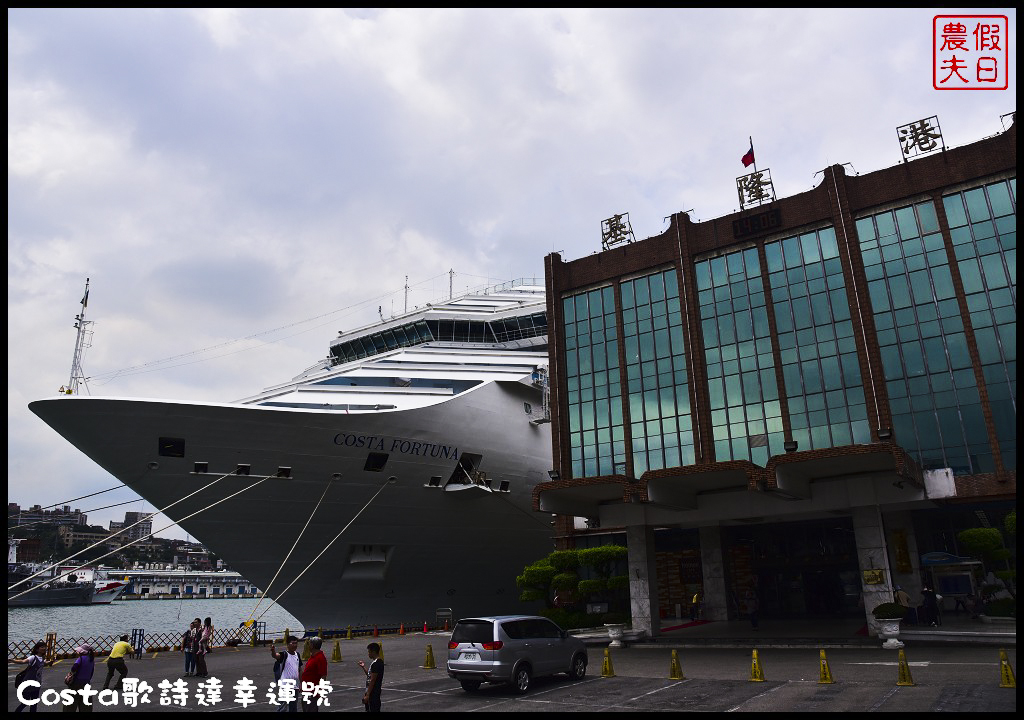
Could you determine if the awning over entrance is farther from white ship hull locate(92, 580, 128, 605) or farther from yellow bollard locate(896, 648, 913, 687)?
white ship hull locate(92, 580, 128, 605)

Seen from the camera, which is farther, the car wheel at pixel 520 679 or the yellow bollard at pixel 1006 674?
the car wheel at pixel 520 679

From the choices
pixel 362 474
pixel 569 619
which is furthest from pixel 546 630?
pixel 362 474

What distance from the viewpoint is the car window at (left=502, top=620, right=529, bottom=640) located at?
1523 centimetres

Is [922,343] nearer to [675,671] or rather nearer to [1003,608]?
[1003,608]

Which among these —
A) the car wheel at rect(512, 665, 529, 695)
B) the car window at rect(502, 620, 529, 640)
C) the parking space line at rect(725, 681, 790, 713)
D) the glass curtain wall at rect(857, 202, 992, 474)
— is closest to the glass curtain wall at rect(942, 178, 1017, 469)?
the glass curtain wall at rect(857, 202, 992, 474)

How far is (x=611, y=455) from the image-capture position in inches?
1337

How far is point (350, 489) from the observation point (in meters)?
27.7

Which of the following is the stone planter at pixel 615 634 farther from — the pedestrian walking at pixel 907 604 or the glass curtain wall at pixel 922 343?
the glass curtain wall at pixel 922 343

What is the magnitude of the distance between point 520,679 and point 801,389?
19.7 metres

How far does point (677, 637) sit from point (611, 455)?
10.1 m

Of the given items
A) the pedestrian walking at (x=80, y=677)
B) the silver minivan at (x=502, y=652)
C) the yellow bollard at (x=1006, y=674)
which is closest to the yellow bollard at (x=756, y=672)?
the silver minivan at (x=502, y=652)

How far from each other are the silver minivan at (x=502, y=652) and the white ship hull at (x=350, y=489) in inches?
506

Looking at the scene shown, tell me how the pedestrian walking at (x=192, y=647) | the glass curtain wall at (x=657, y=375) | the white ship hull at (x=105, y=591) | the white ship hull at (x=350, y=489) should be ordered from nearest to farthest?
1. the pedestrian walking at (x=192, y=647)
2. the white ship hull at (x=350, y=489)
3. the glass curtain wall at (x=657, y=375)
4. the white ship hull at (x=105, y=591)

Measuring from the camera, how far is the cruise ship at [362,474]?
81.2ft
